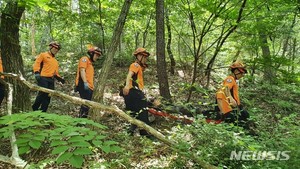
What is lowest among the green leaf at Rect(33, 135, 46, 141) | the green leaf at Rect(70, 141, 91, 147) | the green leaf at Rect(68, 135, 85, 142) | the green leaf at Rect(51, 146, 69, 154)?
the green leaf at Rect(33, 135, 46, 141)

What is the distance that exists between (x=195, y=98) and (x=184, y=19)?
396cm

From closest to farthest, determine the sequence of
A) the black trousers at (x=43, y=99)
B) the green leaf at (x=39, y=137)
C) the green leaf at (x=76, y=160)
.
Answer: the green leaf at (x=76, y=160) < the green leaf at (x=39, y=137) < the black trousers at (x=43, y=99)

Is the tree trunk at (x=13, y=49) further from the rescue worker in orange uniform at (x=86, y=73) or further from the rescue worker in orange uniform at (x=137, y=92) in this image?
the rescue worker in orange uniform at (x=137, y=92)

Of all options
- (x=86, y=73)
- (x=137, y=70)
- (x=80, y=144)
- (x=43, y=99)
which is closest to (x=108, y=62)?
(x=137, y=70)

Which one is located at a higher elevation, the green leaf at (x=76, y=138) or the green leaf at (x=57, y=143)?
the green leaf at (x=76, y=138)

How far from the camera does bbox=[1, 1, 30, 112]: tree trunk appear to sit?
5750mm

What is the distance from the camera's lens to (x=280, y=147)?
4227mm

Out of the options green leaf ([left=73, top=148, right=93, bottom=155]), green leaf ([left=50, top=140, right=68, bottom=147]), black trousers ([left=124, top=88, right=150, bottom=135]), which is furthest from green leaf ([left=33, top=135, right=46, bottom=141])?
black trousers ([left=124, top=88, right=150, bottom=135])

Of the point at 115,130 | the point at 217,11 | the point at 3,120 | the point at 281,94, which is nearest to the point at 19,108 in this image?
the point at 115,130

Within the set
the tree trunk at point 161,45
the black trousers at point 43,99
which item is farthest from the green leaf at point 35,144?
the tree trunk at point 161,45

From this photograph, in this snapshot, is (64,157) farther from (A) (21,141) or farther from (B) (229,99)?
(B) (229,99)

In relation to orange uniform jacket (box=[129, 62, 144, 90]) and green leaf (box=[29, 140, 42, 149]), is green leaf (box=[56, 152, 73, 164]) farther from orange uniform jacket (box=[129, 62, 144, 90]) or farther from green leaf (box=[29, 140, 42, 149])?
orange uniform jacket (box=[129, 62, 144, 90])

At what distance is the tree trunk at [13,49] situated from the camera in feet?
18.9

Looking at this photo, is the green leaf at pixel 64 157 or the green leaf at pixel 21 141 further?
the green leaf at pixel 21 141
